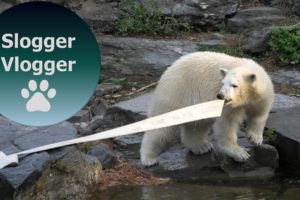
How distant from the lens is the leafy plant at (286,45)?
825cm

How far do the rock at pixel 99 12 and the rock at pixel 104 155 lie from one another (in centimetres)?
469

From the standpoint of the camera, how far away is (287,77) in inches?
307

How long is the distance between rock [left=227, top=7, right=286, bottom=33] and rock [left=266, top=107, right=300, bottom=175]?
4.05 m

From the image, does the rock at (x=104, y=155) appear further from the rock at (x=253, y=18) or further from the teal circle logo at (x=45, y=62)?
the rock at (x=253, y=18)

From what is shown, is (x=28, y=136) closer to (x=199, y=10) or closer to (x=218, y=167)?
(x=218, y=167)

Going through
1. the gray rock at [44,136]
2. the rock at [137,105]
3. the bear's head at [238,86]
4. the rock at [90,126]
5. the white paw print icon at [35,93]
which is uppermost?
the white paw print icon at [35,93]

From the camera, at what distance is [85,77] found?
3.03 meters

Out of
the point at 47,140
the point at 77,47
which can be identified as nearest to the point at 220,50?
the point at 47,140

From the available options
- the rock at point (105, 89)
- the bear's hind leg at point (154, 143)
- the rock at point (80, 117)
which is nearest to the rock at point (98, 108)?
the rock at point (80, 117)

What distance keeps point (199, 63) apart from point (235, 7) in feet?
17.6

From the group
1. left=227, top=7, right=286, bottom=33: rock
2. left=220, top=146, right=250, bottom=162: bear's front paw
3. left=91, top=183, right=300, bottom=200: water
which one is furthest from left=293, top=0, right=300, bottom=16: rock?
left=91, top=183, right=300, bottom=200: water

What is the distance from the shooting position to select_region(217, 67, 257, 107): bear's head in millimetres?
4449

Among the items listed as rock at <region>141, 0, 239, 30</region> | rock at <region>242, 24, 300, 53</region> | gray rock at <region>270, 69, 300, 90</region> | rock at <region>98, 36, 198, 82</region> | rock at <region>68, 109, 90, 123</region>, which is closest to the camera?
rock at <region>68, 109, 90, 123</region>

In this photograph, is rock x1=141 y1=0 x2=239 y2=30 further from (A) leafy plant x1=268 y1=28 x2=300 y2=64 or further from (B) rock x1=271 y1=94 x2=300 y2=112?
(B) rock x1=271 y1=94 x2=300 y2=112
